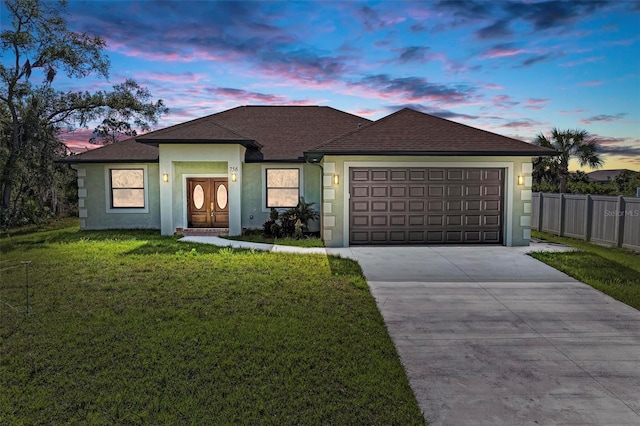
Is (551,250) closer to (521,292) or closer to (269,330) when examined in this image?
(521,292)

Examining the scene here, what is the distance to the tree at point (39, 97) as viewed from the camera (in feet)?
60.4

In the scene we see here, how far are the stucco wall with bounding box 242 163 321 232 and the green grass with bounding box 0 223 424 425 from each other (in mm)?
6492

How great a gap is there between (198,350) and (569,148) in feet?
66.8

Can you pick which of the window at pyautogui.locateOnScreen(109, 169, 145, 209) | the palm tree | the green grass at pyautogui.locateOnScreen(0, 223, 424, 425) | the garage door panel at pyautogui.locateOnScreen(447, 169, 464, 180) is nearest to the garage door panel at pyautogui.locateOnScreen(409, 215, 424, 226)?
the garage door panel at pyautogui.locateOnScreen(447, 169, 464, 180)

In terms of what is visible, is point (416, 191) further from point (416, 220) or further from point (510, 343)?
point (510, 343)

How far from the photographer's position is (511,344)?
5.12m

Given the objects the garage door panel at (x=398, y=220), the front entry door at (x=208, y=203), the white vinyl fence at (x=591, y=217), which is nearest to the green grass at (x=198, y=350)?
the garage door panel at (x=398, y=220)

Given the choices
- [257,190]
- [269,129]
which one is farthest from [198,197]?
[269,129]

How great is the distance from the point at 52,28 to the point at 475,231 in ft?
67.1

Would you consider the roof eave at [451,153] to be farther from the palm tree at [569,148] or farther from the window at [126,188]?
the palm tree at [569,148]

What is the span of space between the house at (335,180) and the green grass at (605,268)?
1912 mm

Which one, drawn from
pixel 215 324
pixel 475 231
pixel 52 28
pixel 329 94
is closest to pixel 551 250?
pixel 475 231

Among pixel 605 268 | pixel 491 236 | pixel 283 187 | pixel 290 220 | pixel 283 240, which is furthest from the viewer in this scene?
pixel 283 187

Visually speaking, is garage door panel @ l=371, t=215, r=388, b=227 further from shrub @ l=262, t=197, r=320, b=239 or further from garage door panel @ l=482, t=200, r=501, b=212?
garage door panel @ l=482, t=200, r=501, b=212
